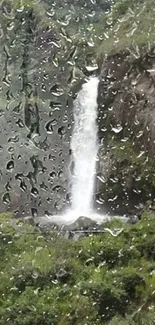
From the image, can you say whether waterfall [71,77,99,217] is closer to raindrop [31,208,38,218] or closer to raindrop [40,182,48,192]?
raindrop [31,208,38,218]

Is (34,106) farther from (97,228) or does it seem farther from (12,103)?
(97,228)

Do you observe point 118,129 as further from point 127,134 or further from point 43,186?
point 43,186

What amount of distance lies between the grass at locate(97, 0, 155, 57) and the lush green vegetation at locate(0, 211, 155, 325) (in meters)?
2.96

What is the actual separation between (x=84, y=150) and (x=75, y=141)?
0.62ft

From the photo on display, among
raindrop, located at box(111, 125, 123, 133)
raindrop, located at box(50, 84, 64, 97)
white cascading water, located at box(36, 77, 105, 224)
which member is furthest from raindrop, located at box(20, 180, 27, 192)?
raindrop, located at box(111, 125, 123, 133)

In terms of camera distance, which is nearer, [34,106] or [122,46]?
[34,106]

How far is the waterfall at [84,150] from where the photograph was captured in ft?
24.9

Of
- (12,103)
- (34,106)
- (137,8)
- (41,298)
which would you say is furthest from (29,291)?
(137,8)

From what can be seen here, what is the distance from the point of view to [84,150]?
7758 millimetres

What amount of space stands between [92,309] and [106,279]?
13.6 inches

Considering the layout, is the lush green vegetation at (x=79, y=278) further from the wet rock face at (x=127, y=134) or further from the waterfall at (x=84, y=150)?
the waterfall at (x=84, y=150)

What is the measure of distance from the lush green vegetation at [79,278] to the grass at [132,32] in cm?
296

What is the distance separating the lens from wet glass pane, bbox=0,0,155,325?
459 centimetres

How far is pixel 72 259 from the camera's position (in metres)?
4.57
